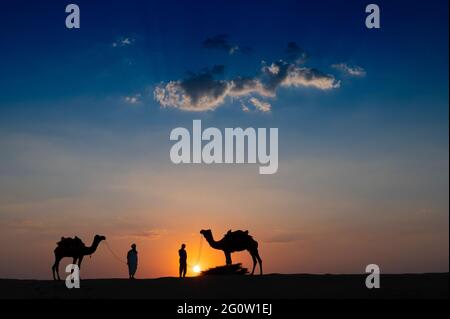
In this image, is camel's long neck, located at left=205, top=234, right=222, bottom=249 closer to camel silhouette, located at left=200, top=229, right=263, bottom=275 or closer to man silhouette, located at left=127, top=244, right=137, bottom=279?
camel silhouette, located at left=200, top=229, right=263, bottom=275

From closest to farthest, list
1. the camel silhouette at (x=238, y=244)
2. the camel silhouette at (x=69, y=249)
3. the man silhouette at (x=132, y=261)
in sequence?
the man silhouette at (x=132, y=261)
the camel silhouette at (x=69, y=249)
the camel silhouette at (x=238, y=244)

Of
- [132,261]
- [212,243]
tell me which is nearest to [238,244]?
[212,243]

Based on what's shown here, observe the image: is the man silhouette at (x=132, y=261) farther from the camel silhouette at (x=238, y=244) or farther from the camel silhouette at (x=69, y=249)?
the camel silhouette at (x=238, y=244)

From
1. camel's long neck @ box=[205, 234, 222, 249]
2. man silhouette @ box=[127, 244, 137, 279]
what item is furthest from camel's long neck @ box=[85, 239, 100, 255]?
camel's long neck @ box=[205, 234, 222, 249]

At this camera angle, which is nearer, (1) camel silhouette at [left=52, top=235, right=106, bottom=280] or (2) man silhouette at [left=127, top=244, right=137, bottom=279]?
(2) man silhouette at [left=127, top=244, right=137, bottom=279]

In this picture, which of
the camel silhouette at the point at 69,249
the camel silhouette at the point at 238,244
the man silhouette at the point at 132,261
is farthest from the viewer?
the camel silhouette at the point at 238,244

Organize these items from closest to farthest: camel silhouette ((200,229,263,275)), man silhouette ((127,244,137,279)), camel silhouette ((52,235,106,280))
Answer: man silhouette ((127,244,137,279)) → camel silhouette ((52,235,106,280)) → camel silhouette ((200,229,263,275))

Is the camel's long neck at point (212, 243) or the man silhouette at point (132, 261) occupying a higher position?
the camel's long neck at point (212, 243)

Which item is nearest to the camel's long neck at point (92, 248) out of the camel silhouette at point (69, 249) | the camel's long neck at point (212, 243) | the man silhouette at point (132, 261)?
the camel silhouette at point (69, 249)
